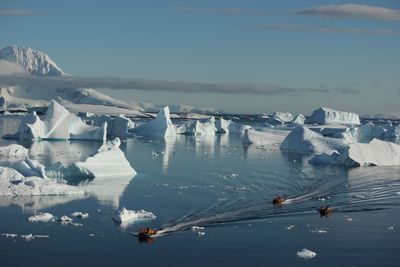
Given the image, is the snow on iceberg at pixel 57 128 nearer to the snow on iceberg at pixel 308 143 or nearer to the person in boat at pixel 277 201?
the snow on iceberg at pixel 308 143

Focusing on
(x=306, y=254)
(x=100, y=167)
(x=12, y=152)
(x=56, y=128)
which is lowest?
(x=306, y=254)

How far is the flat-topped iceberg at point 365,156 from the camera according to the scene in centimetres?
2608

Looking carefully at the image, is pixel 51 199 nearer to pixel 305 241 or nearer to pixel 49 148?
pixel 305 241

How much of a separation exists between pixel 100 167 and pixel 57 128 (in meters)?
16.5

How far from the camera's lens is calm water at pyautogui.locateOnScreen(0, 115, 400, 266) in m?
11.6

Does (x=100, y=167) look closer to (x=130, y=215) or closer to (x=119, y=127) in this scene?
(x=130, y=215)

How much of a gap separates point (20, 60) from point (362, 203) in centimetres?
17899

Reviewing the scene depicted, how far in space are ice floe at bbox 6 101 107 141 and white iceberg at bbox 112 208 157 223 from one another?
21.6m

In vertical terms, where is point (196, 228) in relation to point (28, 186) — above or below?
below

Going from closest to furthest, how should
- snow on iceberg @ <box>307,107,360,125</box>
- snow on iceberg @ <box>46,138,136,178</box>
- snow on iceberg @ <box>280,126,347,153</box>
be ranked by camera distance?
1. snow on iceberg @ <box>46,138,136,178</box>
2. snow on iceberg @ <box>280,126,347,153</box>
3. snow on iceberg @ <box>307,107,360,125</box>

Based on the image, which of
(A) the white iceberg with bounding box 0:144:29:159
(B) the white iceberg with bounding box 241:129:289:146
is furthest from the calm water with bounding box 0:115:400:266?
(B) the white iceberg with bounding box 241:129:289:146

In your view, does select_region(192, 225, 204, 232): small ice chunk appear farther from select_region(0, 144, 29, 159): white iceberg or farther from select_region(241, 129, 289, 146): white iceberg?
select_region(241, 129, 289, 146): white iceberg

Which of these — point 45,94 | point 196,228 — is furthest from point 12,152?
point 45,94

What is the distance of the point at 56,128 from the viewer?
35.9 metres
